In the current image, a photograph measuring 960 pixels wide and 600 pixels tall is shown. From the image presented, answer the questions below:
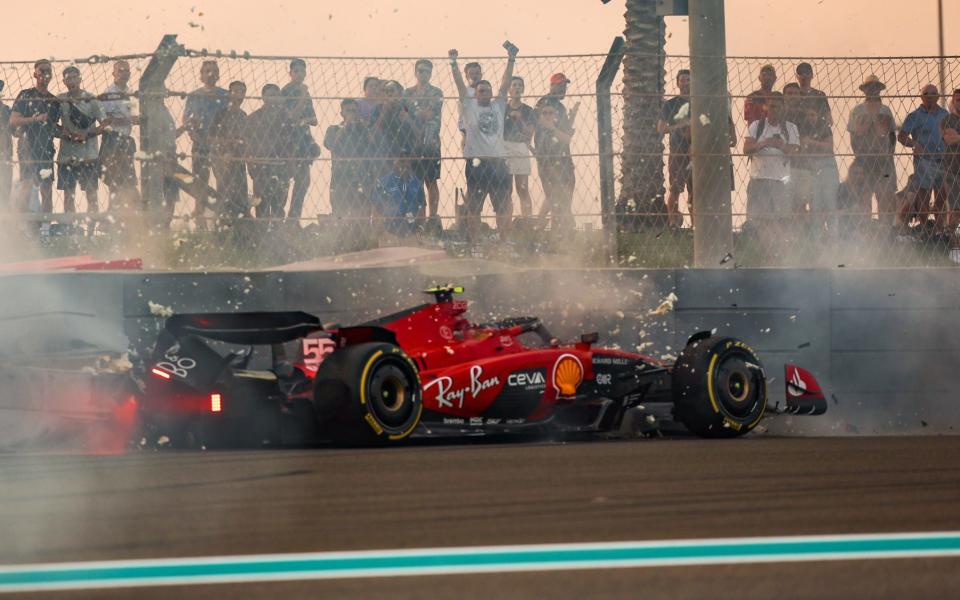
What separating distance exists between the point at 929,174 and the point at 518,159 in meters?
3.02

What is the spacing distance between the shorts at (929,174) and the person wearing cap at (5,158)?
645cm

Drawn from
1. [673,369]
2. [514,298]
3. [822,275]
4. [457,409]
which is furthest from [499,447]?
[822,275]

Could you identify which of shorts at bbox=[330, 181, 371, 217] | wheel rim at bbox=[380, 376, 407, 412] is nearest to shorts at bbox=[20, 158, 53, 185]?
shorts at bbox=[330, 181, 371, 217]

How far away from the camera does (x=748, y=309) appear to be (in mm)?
12633

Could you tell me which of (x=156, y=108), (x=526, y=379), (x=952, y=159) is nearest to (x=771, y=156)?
(x=952, y=159)

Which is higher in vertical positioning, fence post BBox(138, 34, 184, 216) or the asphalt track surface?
fence post BBox(138, 34, 184, 216)

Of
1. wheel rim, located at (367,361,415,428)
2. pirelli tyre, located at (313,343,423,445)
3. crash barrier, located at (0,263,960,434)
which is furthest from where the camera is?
crash barrier, located at (0,263,960,434)

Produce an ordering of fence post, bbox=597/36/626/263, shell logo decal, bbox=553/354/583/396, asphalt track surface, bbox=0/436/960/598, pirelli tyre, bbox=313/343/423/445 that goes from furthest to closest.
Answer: fence post, bbox=597/36/626/263 → shell logo decal, bbox=553/354/583/396 → pirelli tyre, bbox=313/343/423/445 → asphalt track surface, bbox=0/436/960/598

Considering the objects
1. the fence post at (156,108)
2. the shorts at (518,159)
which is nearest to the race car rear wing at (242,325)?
the fence post at (156,108)

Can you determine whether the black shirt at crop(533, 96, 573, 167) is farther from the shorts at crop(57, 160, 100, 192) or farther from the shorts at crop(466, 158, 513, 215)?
the shorts at crop(57, 160, 100, 192)

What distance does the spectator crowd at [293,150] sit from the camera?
40.8ft

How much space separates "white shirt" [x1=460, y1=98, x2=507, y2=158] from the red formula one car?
1.61 m

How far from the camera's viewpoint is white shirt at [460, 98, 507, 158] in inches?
488

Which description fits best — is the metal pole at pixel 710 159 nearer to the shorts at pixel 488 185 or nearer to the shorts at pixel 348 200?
the shorts at pixel 488 185
